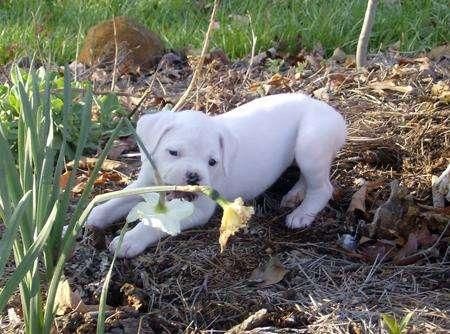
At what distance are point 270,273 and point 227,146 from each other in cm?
52

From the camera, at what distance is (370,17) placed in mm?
4754

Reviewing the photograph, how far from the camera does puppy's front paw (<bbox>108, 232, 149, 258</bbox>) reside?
294cm

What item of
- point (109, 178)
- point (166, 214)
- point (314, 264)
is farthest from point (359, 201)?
point (166, 214)

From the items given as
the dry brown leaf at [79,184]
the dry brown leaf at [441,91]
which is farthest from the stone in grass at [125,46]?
the dry brown leaf at [441,91]

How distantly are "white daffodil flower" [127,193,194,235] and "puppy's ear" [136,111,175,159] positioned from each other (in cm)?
121

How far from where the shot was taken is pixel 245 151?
336 centimetres

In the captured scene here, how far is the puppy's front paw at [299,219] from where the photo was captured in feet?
10.8

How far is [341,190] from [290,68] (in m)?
1.86

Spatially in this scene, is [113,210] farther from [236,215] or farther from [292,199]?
[236,215]

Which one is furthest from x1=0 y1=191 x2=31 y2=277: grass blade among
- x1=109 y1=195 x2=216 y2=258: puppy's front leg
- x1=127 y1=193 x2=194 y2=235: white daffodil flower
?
x1=109 y1=195 x2=216 y2=258: puppy's front leg

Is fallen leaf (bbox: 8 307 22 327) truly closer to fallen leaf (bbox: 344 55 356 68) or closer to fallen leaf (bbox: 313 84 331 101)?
fallen leaf (bbox: 313 84 331 101)

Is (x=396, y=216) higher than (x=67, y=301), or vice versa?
(x=67, y=301)

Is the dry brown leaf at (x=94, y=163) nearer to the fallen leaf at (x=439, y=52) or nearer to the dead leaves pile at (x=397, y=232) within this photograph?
the dead leaves pile at (x=397, y=232)

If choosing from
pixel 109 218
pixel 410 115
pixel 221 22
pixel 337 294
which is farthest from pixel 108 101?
pixel 221 22
